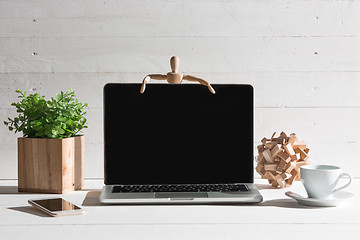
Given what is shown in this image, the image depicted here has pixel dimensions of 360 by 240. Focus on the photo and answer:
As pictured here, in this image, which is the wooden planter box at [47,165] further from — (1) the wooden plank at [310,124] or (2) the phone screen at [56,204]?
(1) the wooden plank at [310,124]

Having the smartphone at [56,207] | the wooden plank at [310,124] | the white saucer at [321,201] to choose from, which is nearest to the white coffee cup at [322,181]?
the white saucer at [321,201]

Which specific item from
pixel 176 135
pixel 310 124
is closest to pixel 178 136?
pixel 176 135

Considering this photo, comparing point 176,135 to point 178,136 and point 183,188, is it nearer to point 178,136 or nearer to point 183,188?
point 178,136

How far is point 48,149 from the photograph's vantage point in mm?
1118

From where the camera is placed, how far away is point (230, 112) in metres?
1.16

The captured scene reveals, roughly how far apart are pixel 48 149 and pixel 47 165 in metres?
0.04

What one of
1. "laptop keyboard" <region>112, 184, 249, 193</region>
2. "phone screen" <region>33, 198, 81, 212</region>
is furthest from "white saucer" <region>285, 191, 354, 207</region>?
"phone screen" <region>33, 198, 81, 212</region>

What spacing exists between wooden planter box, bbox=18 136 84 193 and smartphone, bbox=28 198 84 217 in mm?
116

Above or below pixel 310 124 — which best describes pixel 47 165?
below

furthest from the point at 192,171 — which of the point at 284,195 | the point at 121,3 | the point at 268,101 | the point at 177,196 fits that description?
the point at 121,3

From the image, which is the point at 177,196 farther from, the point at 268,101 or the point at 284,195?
the point at 268,101

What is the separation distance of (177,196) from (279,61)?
0.62m

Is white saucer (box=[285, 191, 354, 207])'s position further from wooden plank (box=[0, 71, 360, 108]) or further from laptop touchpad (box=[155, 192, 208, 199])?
wooden plank (box=[0, 71, 360, 108])

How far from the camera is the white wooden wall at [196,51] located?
1.37 metres
